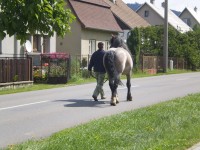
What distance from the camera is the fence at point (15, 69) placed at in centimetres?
2297

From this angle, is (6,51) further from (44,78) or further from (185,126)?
(185,126)

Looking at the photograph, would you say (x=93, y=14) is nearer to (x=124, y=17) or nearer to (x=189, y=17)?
(x=124, y=17)

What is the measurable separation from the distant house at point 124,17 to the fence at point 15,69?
1177 inches

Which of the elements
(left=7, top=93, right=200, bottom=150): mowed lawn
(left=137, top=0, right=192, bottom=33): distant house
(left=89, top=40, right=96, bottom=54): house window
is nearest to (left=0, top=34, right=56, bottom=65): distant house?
(left=89, top=40, right=96, bottom=54): house window

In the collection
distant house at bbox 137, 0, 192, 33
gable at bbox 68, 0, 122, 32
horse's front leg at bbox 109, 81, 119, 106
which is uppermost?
distant house at bbox 137, 0, 192, 33

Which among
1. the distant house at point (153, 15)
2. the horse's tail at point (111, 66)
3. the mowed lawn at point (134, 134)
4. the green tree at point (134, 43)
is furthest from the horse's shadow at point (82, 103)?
the distant house at point (153, 15)

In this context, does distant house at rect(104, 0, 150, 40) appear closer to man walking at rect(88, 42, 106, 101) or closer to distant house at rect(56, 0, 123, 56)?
distant house at rect(56, 0, 123, 56)

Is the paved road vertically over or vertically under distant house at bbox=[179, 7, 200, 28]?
under

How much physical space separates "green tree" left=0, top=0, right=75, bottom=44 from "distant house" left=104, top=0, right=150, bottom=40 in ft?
148

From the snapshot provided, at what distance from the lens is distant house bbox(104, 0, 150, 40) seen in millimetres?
55219

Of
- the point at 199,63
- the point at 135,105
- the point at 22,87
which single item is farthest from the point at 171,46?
the point at 135,105

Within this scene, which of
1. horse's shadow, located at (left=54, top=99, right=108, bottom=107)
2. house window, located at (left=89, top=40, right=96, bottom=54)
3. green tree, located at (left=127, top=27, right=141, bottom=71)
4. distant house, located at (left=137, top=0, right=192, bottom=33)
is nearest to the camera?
horse's shadow, located at (left=54, top=99, right=108, bottom=107)

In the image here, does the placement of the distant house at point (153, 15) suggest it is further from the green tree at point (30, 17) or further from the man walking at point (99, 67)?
the green tree at point (30, 17)

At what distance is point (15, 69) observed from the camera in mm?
23797
